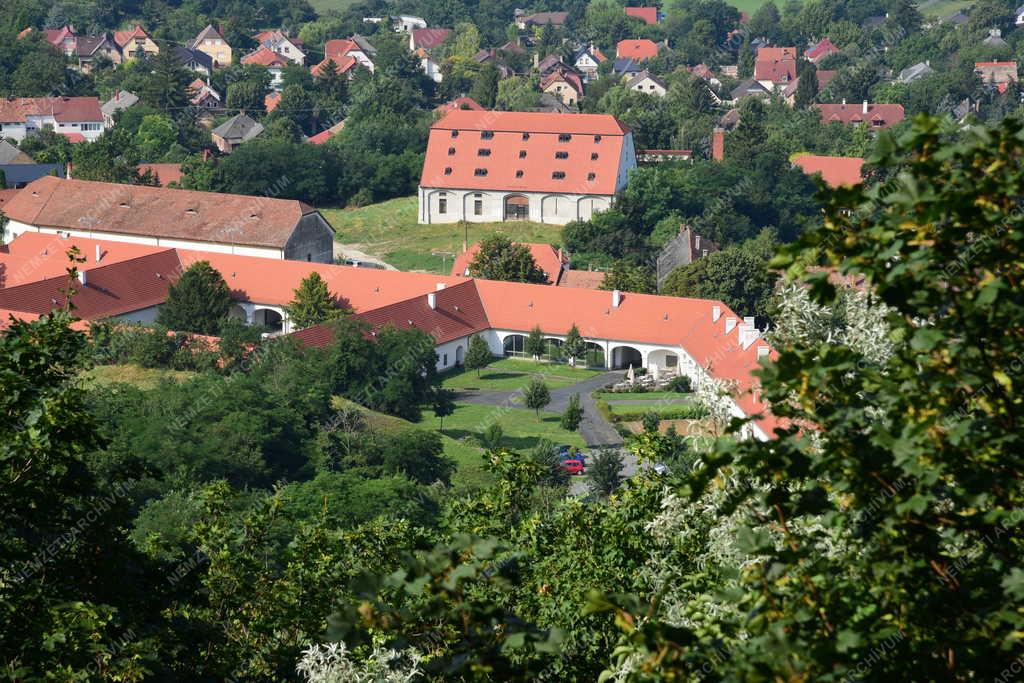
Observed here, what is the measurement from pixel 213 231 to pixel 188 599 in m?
47.6

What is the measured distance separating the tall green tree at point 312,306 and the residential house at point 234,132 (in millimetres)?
45903

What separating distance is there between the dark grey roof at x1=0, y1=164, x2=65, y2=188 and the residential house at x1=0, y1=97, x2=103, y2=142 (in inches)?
854

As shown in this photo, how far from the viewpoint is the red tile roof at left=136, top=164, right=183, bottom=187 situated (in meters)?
75.2

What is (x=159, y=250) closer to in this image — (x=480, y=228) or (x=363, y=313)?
(x=363, y=313)

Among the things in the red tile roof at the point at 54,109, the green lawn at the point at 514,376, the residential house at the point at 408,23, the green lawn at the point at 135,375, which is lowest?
the green lawn at the point at 514,376

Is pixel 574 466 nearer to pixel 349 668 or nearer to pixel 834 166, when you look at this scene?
pixel 349 668

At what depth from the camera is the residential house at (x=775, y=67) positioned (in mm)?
125875

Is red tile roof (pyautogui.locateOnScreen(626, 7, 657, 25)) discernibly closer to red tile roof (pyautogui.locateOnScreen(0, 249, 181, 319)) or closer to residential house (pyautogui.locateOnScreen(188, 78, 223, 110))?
residential house (pyautogui.locateOnScreen(188, 78, 223, 110))

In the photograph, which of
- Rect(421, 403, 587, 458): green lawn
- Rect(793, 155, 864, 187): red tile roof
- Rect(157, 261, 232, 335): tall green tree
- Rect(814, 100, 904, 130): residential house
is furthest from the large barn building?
Rect(814, 100, 904, 130): residential house

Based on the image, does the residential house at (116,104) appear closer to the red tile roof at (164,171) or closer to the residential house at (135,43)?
the residential house at (135,43)

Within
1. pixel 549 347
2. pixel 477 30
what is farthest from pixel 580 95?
pixel 549 347

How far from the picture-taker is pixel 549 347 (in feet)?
165

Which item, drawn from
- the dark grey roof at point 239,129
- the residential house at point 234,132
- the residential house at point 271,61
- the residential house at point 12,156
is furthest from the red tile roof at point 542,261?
the residential house at point 271,61

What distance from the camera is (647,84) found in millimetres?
120375
